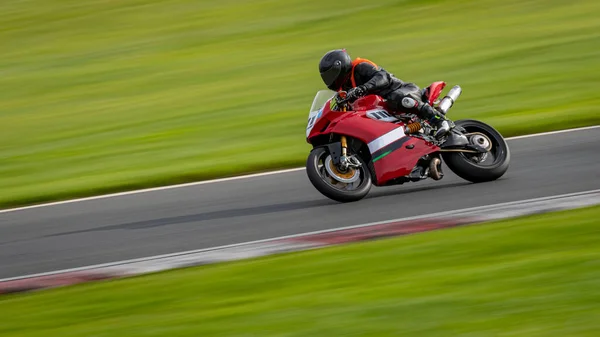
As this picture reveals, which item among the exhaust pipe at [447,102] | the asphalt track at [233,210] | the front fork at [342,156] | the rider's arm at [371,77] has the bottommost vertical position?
the asphalt track at [233,210]

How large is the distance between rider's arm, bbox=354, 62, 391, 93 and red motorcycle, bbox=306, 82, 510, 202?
0.23 meters

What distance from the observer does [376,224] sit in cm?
898

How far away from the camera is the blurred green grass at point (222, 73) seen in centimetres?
1414

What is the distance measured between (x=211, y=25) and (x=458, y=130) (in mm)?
16599

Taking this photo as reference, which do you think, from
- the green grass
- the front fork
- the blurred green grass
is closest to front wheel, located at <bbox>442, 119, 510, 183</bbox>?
the front fork

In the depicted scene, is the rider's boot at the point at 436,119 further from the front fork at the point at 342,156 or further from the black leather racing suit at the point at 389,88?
the front fork at the point at 342,156

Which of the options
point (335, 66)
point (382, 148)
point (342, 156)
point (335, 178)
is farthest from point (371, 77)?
point (335, 178)

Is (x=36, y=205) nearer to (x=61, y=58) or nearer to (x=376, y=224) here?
(x=376, y=224)

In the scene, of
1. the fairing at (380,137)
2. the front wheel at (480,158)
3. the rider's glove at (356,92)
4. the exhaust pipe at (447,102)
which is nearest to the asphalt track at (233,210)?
the front wheel at (480,158)

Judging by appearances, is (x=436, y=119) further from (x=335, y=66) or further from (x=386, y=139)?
(x=335, y=66)

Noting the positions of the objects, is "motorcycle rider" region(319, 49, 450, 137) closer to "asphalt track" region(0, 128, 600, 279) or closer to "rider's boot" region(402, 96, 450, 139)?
"rider's boot" region(402, 96, 450, 139)

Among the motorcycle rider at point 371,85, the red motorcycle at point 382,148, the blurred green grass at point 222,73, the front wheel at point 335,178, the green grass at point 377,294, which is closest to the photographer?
the green grass at point 377,294

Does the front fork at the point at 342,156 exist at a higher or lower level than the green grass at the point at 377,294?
higher

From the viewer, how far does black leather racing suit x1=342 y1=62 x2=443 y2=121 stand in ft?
32.4
